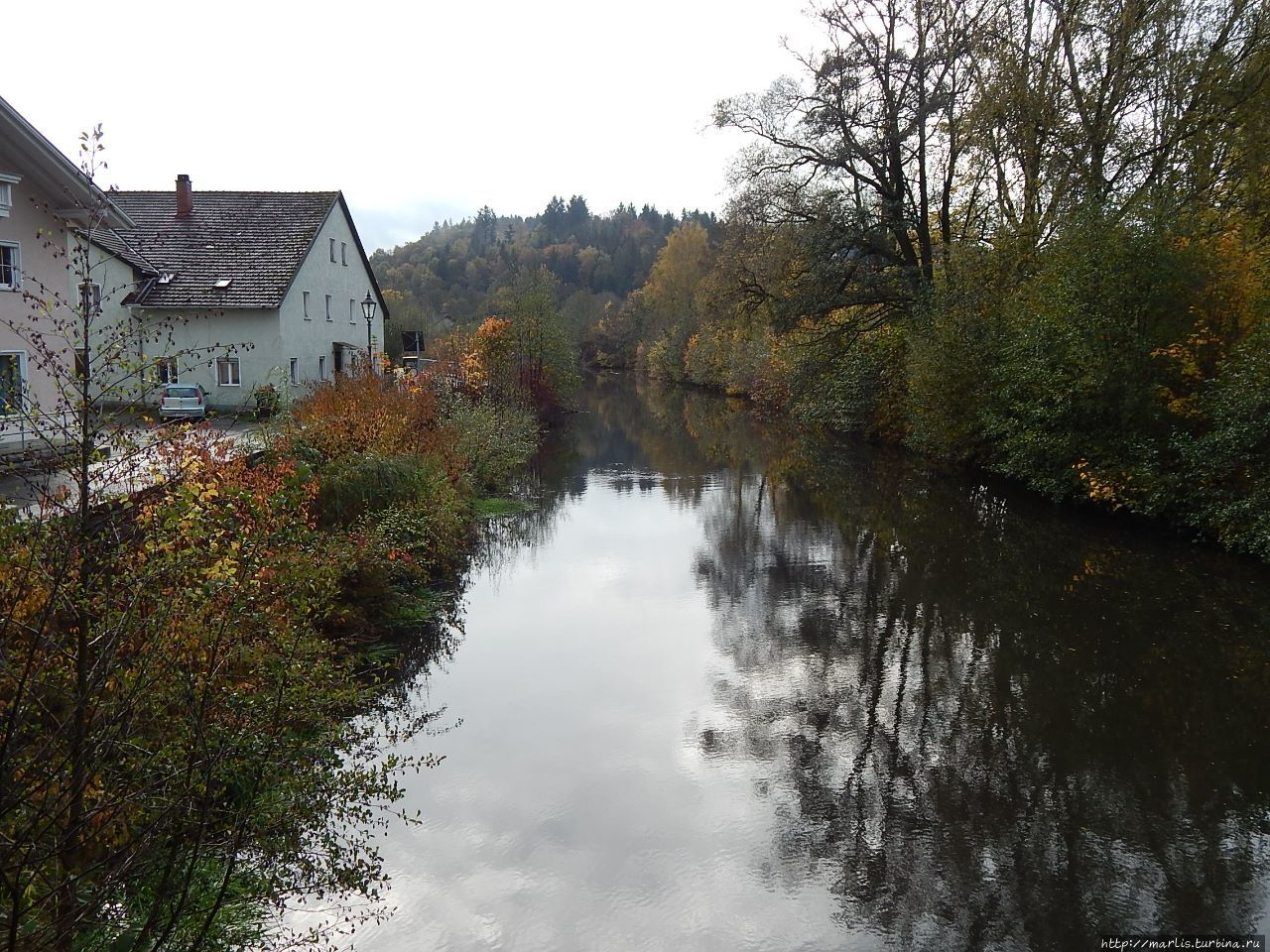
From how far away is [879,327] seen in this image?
26750 mm

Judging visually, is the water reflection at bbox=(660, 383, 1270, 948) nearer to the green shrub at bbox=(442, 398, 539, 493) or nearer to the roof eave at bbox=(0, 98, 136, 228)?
the green shrub at bbox=(442, 398, 539, 493)

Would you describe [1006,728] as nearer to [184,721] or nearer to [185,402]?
[184,721]

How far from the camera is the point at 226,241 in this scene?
28.3 m

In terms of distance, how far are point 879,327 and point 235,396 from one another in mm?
20002

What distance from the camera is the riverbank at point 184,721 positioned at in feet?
10.2

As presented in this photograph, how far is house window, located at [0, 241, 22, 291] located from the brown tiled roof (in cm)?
999

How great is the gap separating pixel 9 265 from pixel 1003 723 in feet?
56.6

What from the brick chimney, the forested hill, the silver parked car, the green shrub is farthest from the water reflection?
the forested hill

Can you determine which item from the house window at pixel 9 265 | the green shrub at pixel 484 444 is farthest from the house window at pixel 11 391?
the green shrub at pixel 484 444

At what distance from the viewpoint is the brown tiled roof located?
26.4m

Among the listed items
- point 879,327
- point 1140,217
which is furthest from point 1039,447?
point 879,327

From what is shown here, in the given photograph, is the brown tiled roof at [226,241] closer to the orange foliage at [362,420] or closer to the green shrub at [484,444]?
the green shrub at [484,444]

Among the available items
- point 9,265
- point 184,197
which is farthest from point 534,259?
point 9,265

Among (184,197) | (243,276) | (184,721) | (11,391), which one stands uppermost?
(184,197)
